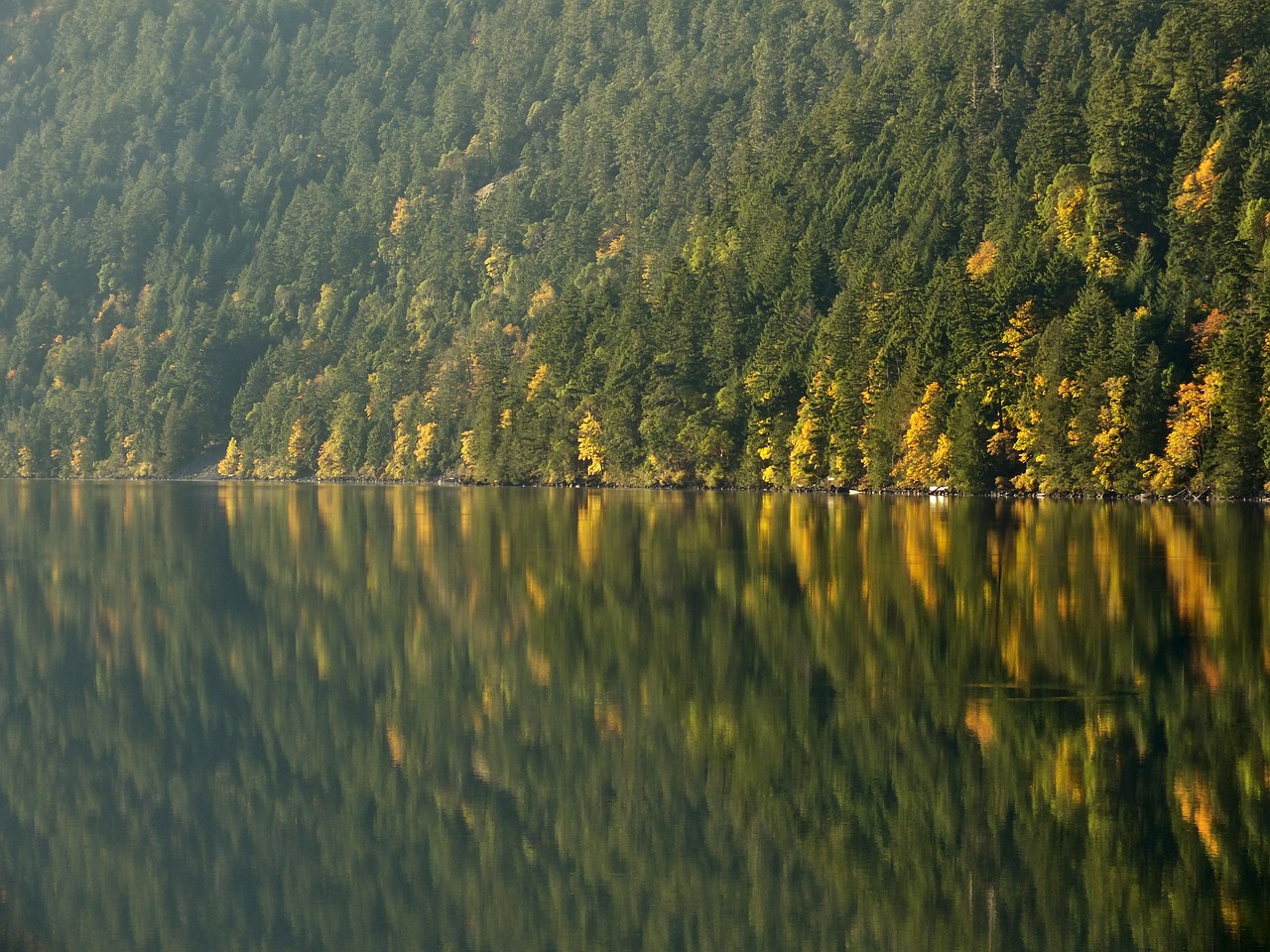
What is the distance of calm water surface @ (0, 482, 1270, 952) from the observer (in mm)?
20406

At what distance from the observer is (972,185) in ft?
521

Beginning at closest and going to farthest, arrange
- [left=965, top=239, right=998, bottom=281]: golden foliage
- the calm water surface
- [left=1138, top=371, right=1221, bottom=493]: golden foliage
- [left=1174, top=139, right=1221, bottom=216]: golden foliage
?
the calm water surface, [left=1138, top=371, right=1221, bottom=493]: golden foliage, [left=1174, top=139, right=1221, bottom=216]: golden foliage, [left=965, top=239, right=998, bottom=281]: golden foliage

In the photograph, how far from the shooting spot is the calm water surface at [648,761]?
20406 mm

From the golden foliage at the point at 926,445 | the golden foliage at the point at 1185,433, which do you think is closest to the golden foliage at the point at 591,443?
the golden foliage at the point at 926,445

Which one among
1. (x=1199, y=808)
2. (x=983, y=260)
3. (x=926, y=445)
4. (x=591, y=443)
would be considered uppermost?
(x=983, y=260)

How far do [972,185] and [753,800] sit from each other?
141m

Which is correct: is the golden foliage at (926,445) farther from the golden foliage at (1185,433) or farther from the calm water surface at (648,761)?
the calm water surface at (648,761)

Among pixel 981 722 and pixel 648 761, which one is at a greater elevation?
pixel 981 722

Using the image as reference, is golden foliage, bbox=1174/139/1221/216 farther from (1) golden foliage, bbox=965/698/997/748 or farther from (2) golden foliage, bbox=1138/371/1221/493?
(1) golden foliage, bbox=965/698/997/748

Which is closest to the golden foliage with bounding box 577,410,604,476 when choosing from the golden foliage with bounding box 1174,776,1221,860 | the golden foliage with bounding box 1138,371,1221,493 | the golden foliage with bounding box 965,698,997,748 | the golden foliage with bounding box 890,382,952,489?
the golden foliage with bounding box 890,382,952,489

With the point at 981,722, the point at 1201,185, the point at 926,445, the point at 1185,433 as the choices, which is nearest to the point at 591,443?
the point at 926,445

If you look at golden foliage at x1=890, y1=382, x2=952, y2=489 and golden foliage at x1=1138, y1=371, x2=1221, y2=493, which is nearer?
golden foliage at x1=1138, y1=371, x2=1221, y2=493

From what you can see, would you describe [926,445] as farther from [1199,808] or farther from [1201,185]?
[1199,808]

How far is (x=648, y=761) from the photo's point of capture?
88.0ft
